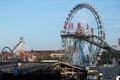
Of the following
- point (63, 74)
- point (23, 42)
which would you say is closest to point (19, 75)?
point (63, 74)

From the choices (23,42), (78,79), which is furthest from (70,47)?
(78,79)

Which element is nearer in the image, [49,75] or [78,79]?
[49,75]

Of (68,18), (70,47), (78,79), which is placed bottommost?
(78,79)

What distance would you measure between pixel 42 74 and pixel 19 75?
225 cm

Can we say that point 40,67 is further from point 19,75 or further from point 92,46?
point 92,46

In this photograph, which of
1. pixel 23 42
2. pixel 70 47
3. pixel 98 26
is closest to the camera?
pixel 98 26

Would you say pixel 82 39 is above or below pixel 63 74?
above

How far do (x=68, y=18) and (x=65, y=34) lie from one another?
3.87 meters

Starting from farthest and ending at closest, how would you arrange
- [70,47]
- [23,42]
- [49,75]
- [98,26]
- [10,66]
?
[23,42] < [70,47] < [98,26] < [10,66] < [49,75]

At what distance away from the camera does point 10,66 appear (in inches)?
1394

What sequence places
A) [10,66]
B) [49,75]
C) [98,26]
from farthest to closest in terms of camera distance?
[98,26], [10,66], [49,75]

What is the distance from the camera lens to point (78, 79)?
3556cm

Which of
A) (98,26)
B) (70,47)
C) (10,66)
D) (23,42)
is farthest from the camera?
(23,42)

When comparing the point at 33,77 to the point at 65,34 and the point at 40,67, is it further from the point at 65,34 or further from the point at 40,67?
the point at 65,34
